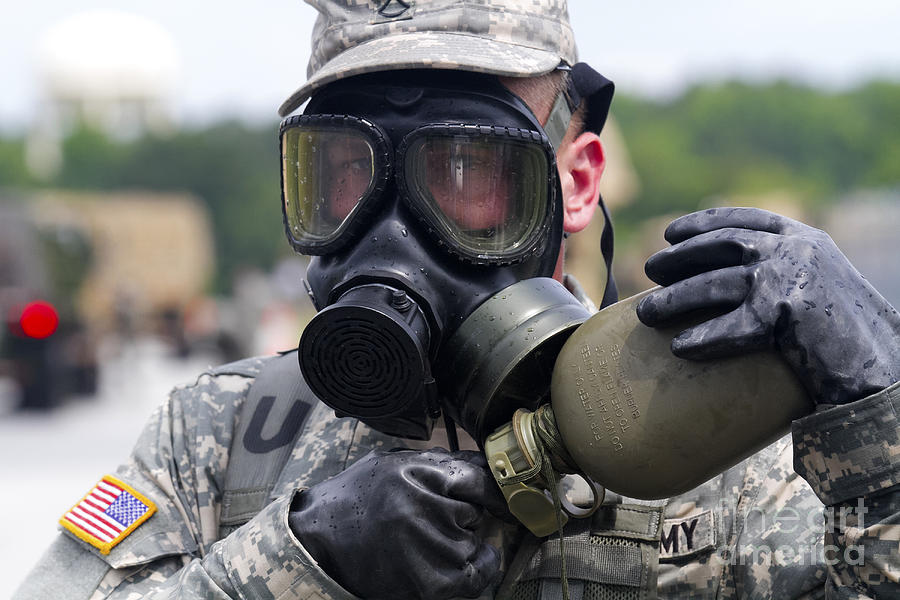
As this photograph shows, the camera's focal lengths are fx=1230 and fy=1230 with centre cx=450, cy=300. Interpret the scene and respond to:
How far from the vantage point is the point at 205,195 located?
6894 centimetres

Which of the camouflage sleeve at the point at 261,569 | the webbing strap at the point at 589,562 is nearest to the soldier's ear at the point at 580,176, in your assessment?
the webbing strap at the point at 589,562

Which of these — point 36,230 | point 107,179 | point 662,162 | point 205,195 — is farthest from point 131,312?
point 662,162

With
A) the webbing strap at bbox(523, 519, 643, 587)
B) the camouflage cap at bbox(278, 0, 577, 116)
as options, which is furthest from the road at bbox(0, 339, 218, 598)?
the webbing strap at bbox(523, 519, 643, 587)

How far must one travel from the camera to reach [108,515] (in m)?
Answer: 2.61

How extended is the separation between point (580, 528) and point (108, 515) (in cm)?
100

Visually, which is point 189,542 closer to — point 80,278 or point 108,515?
point 108,515

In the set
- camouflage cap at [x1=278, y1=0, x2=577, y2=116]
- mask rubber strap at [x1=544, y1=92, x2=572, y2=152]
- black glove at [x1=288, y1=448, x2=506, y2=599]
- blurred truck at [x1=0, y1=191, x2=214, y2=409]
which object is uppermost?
camouflage cap at [x1=278, y1=0, x2=577, y2=116]

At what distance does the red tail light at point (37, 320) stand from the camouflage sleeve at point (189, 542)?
12.4 m

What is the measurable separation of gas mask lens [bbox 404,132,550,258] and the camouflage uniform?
0.54 metres

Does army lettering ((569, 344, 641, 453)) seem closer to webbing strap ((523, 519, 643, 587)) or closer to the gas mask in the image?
the gas mask

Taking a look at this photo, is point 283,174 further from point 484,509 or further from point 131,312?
point 131,312

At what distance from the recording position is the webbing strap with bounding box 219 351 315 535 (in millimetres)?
2605

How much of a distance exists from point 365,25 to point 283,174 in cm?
38

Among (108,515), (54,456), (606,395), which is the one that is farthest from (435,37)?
(54,456)
